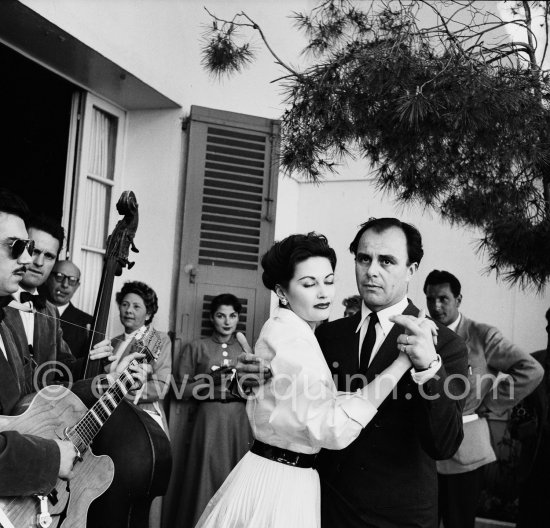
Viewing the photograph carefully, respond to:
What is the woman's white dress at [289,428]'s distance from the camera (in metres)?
2.18

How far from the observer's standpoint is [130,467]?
116 inches

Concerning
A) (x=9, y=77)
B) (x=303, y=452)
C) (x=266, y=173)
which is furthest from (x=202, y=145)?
(x=303, y=452)

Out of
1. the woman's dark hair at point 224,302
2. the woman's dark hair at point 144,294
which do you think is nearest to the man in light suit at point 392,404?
the woman's dark hair at point 144,294

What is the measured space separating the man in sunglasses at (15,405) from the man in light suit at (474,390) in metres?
2.54

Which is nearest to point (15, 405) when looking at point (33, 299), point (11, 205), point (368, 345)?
point (11, 205)

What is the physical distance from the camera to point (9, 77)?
4.84 meters

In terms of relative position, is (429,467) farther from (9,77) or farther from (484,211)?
(9,77)

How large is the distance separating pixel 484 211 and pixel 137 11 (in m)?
2.67

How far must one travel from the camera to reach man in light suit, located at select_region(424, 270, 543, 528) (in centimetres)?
444

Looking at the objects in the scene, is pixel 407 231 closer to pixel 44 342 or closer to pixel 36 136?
pixel 44 342

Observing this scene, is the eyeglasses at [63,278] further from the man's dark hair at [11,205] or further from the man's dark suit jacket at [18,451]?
the man's dark hair at [11,205]

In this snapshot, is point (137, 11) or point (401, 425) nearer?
point (401, 425)

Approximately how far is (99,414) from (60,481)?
0.92 feet

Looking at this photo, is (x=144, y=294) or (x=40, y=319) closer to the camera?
(x=40, y=319)
